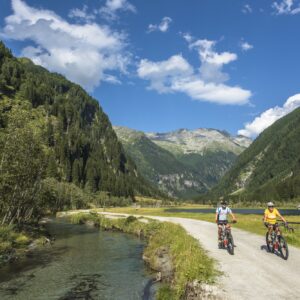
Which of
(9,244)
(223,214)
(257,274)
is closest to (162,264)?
(223,214)

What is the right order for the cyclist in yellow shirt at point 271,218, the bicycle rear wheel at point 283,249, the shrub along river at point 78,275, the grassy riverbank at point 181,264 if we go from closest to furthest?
the grassy riverbank at point 181,264, the bicycle rear wheel at point 283,249, the shrub along river at point 78,275, the cyclist in yellow shirt at point 271,218

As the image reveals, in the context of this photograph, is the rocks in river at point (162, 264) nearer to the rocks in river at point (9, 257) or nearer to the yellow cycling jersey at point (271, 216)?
the yellow cycling jersey at point (271, 216)

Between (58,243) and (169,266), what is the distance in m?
30.1

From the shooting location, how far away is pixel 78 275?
30.3 metres

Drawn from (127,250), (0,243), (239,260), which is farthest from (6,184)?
(239,260)

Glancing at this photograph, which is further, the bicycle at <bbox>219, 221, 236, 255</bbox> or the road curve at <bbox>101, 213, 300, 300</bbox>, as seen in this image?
the bicycle at <bbox>219, 221, 236, 255</bbox>

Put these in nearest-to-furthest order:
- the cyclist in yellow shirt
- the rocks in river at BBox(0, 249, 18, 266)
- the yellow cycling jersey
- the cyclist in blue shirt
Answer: the cyclist in yellow shirt, the yellow cycling jersey, the cyclist in blue shirt, the rocks in river at BBox(0, 249, 18, 266)

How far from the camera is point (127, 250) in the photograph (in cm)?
4516

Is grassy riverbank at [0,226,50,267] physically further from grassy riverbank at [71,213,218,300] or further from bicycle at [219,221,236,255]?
bicycle at [219,221,236,255]

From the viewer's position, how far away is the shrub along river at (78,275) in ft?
79.9

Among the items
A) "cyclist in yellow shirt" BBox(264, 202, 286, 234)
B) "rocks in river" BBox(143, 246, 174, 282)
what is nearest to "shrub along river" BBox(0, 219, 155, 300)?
"rocks in river" BBox(143, 246, 174, 282)

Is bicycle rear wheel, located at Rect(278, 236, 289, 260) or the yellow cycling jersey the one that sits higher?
the yellow cycling jersey

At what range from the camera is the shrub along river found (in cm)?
2434

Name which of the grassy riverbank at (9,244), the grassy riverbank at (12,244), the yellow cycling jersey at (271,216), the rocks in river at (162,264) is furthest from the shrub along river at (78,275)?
the yellow cycling jersey at (271,216)
